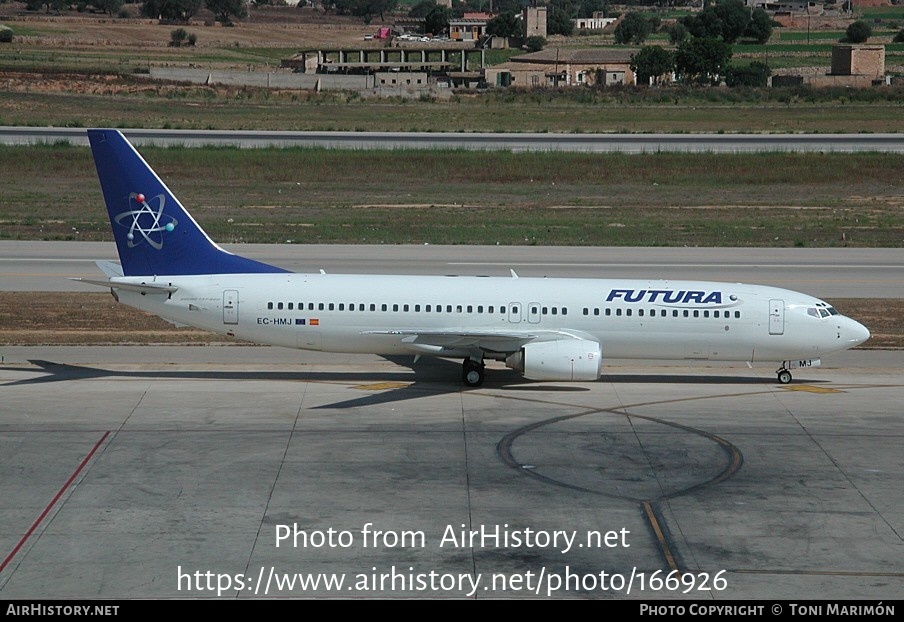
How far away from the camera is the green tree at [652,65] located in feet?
517

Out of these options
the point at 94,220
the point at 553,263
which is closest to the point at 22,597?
the point at 553,263

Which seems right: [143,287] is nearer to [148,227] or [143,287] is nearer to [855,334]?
[148,227]

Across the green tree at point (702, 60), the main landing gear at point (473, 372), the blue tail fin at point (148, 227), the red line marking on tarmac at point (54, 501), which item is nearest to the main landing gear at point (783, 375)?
the main landing gear at point (473, 372)

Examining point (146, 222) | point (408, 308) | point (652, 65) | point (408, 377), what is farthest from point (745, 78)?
point (146, 222)

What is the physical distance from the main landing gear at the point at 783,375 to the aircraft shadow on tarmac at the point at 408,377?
Answer: 0.44 meters

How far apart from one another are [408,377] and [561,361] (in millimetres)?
5699

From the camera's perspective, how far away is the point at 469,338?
35781 millimetres

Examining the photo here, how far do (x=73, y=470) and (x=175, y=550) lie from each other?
617 cm

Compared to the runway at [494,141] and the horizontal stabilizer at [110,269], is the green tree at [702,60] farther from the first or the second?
the horizontal stabilizer at [110,269]

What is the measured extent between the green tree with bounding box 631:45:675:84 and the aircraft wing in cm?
12865

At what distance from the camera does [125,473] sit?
27.8m

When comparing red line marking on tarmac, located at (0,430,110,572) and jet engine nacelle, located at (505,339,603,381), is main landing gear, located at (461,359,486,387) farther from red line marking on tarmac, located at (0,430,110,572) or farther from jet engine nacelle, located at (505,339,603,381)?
red line marking on tarmac, located at (0,430,110,572)

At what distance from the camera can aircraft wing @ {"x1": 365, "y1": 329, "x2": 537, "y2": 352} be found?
35.7 metres

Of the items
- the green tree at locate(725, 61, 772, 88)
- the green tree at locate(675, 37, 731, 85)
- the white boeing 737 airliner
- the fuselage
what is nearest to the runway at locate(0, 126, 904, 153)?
Result: the green tree at locate(725, 61, 772, 88)
